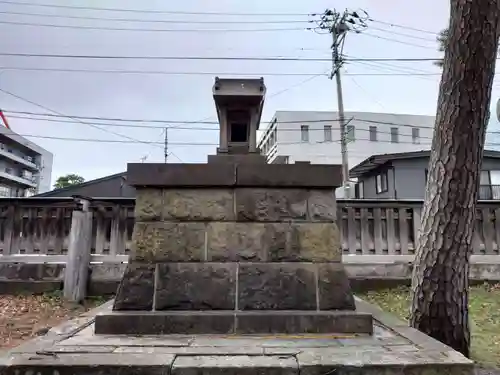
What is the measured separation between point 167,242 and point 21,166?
1860 inches

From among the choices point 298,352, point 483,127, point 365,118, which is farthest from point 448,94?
point 365,118

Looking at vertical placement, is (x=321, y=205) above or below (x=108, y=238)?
above

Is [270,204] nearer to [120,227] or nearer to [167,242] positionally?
[167,242]

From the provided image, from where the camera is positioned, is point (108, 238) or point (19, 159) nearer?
point (108, 238)

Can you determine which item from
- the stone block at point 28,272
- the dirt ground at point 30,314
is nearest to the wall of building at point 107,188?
the stone block at point 28,272

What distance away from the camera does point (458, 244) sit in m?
3.29

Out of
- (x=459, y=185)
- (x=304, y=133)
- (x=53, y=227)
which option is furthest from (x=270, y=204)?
(x=304, y=133)

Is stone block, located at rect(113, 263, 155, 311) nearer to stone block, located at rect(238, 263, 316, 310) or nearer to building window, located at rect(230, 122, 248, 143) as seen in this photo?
stone block, located at rect(238, 263, 316, 310)

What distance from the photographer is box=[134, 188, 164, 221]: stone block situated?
127 inches

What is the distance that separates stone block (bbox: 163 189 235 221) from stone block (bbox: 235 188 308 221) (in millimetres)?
97

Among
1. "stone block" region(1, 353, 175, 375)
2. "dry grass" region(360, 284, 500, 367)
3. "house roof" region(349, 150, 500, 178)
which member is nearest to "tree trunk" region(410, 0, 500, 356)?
"dry grass" region(360, 284, 500, 367)

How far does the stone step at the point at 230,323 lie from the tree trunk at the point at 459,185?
2.57 ft

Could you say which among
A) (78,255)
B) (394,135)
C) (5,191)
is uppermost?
(394,135)

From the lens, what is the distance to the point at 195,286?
310 cm
